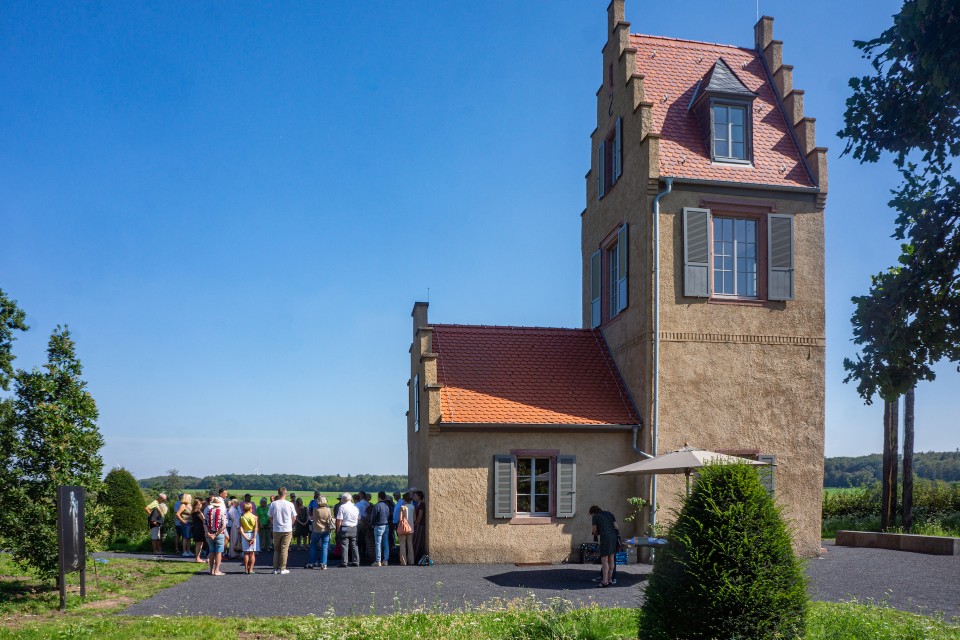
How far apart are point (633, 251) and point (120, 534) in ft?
56.9

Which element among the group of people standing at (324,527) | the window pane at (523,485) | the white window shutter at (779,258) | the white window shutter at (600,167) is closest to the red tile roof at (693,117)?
the white window shutter at (779,258)

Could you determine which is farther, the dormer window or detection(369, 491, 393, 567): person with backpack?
the dormer window

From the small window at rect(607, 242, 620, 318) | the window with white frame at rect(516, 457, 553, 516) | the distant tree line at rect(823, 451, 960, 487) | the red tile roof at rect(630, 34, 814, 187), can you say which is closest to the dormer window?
the red tile roof at rect(630, 34, 814, 187)

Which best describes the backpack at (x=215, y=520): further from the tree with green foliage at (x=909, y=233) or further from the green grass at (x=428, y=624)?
the tree with green foliage at (x=909, y=233)

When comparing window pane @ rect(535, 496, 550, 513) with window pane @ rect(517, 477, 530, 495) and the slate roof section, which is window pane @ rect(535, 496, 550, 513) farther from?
the slate roof section

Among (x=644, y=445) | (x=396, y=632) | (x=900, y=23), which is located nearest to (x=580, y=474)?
(x=644, y=445)

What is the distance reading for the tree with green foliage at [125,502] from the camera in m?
24.9

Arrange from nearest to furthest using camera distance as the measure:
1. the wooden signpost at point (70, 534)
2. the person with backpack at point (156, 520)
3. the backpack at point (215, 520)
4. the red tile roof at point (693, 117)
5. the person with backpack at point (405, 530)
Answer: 1. the wooden signpost at point (70, 534)
2. the backpack at point (215, 520)
3. the person with backpack at point (405, 530)
4. the red tile roof at point (693, 117)
5. the person with backpack at point (156, 520)

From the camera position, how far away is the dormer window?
63.7 ft

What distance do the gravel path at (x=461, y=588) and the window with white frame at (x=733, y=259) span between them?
614 centimetres

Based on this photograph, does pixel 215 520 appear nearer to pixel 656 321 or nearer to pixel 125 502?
pixel 656 321

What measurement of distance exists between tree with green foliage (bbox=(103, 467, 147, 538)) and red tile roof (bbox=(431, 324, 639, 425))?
39.1 ft

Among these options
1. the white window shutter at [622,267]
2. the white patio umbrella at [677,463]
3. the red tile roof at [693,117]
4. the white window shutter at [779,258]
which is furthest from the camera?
the white window shutter at [622,267]

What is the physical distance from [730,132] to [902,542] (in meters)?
10.9
